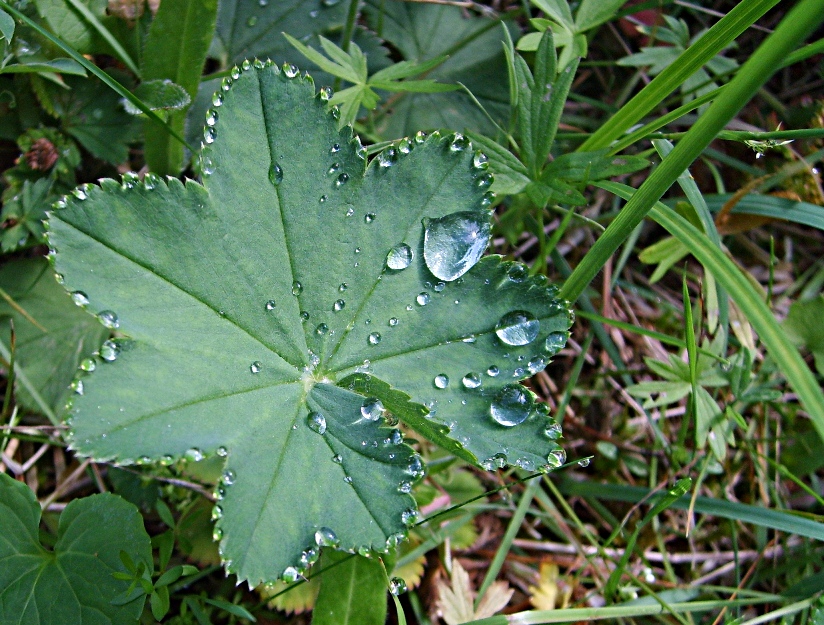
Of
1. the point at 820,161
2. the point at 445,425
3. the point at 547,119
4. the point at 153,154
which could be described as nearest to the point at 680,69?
the point at 547,119

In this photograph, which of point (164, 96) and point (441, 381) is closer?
point (441, 381)

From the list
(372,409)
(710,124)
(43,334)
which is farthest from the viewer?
(43,334)

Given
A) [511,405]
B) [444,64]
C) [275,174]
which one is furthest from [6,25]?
[511,405]

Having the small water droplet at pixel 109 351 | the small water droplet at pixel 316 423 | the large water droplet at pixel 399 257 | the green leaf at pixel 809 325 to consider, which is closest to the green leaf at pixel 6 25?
the small water droplet at pixel 109 351

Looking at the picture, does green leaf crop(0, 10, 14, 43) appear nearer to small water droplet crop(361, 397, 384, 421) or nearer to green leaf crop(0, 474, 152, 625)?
green leaf crop(0, 474, 152, 625)

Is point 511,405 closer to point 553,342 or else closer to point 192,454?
point 553,342

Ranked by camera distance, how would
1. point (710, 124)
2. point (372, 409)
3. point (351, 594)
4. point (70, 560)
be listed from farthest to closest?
point (351, 594) → point (70, 560) → point (372, 409) → point (710, 124)

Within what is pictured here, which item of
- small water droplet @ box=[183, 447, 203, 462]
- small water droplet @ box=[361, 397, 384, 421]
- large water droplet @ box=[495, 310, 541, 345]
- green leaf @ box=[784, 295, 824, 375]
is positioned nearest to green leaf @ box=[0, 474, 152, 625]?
small water droplet @ box=[183, 447, 203, 462]
